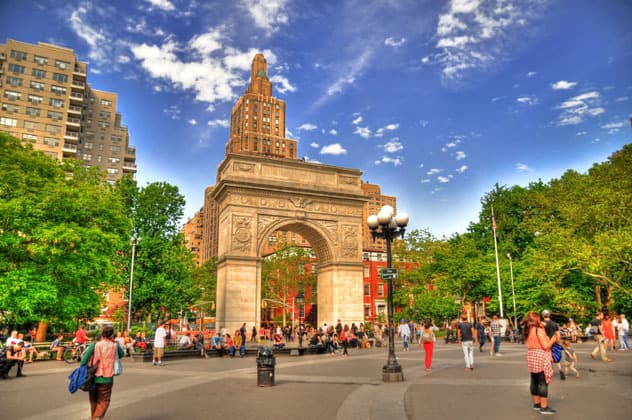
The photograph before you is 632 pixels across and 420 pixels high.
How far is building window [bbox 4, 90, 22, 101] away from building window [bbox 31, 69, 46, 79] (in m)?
3.78

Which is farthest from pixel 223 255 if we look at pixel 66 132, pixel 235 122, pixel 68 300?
pixel 235 122

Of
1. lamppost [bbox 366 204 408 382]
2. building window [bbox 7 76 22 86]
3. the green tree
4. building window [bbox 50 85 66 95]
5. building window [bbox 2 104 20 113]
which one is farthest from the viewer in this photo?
building window [bbox 50 85 66 95]

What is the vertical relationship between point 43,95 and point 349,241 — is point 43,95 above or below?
above

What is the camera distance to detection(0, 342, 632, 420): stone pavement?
8242 mm

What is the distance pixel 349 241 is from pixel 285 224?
5608 millimetres

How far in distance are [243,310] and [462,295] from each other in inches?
918

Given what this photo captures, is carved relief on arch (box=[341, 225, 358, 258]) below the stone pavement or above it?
above

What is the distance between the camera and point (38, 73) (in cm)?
6538

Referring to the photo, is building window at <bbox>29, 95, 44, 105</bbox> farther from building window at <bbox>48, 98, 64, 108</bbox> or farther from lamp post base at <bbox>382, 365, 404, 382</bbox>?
lamp post base at <bbox>382, 365, 404, 382</bbox>

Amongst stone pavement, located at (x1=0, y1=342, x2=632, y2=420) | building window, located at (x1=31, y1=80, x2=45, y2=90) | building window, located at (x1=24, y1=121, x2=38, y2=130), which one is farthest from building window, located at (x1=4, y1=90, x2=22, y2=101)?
stone pavement, located at (x1=0, y1=342, x2=632, y2=420)

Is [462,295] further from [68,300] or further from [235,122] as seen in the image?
[235,122]

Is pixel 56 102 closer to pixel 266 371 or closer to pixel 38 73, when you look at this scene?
pixel 38 73

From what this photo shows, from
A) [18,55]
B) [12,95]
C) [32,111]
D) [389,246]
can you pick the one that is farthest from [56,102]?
[389,246]

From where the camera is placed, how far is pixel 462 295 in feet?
147
